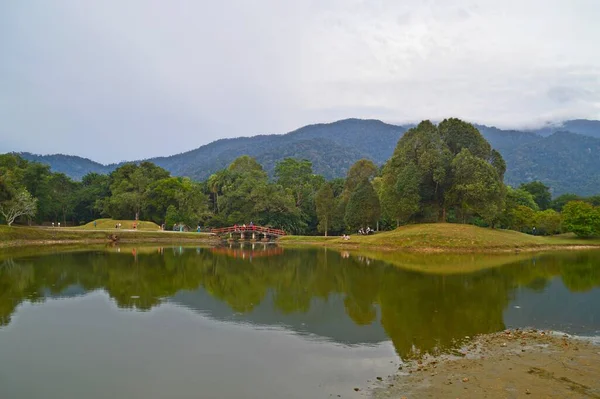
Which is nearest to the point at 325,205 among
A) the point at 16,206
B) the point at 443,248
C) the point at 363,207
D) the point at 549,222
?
the point at 363,207

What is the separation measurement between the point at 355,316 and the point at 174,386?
9974mm

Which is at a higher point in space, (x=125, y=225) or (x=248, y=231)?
(x=125, y=225)

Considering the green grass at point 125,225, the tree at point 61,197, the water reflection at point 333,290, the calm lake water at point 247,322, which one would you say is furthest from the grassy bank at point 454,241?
the tree at point 61,197

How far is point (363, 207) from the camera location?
68.1 metres

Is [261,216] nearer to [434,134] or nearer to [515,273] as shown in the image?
[434,134]

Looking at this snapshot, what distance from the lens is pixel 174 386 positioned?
438 inches

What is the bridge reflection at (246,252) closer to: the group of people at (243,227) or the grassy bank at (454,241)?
the grassy bank at (454,241)

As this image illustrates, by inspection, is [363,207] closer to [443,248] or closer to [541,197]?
[443,248]

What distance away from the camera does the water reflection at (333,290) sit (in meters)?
17.4

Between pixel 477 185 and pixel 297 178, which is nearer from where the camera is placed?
pixel 477 185

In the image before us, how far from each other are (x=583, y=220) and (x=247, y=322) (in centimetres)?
6251

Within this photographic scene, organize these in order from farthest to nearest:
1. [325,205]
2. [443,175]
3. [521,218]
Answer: [325,205] → [521,218] → [443,175]

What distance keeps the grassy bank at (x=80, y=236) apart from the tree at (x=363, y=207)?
24.6m

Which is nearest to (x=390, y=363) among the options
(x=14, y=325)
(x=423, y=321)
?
(x=423, y=321)
